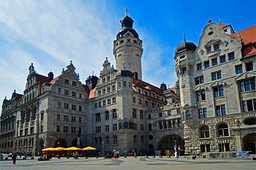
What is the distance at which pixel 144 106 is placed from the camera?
6219cm

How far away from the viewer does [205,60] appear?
44.7m

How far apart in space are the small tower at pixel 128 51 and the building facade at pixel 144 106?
0.34 m

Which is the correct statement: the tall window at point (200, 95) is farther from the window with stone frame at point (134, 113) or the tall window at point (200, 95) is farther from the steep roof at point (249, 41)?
the window with stone frame at point (134, 113)

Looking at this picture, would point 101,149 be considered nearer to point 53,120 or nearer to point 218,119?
point 53,120

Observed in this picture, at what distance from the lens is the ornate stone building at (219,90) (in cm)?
3822

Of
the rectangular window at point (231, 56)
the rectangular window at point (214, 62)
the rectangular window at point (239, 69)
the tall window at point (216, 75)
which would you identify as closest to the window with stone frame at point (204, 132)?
the tall window at point (216, 75)

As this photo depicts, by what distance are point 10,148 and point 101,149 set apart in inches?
1326

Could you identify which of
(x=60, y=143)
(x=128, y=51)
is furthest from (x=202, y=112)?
(x=128, y=51)

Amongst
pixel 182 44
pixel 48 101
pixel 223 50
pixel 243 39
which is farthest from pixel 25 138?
pixel 243 39

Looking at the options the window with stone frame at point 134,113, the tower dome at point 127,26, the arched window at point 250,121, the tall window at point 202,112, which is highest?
the tower dome at point 127,26

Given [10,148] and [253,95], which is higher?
[253,95]

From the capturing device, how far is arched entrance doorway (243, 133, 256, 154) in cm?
3800

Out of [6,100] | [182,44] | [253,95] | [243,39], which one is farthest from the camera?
[6,100]

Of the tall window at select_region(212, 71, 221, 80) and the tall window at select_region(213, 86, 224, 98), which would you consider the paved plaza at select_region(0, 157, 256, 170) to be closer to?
the tall window at select_region(213, 86, 224, 98)
